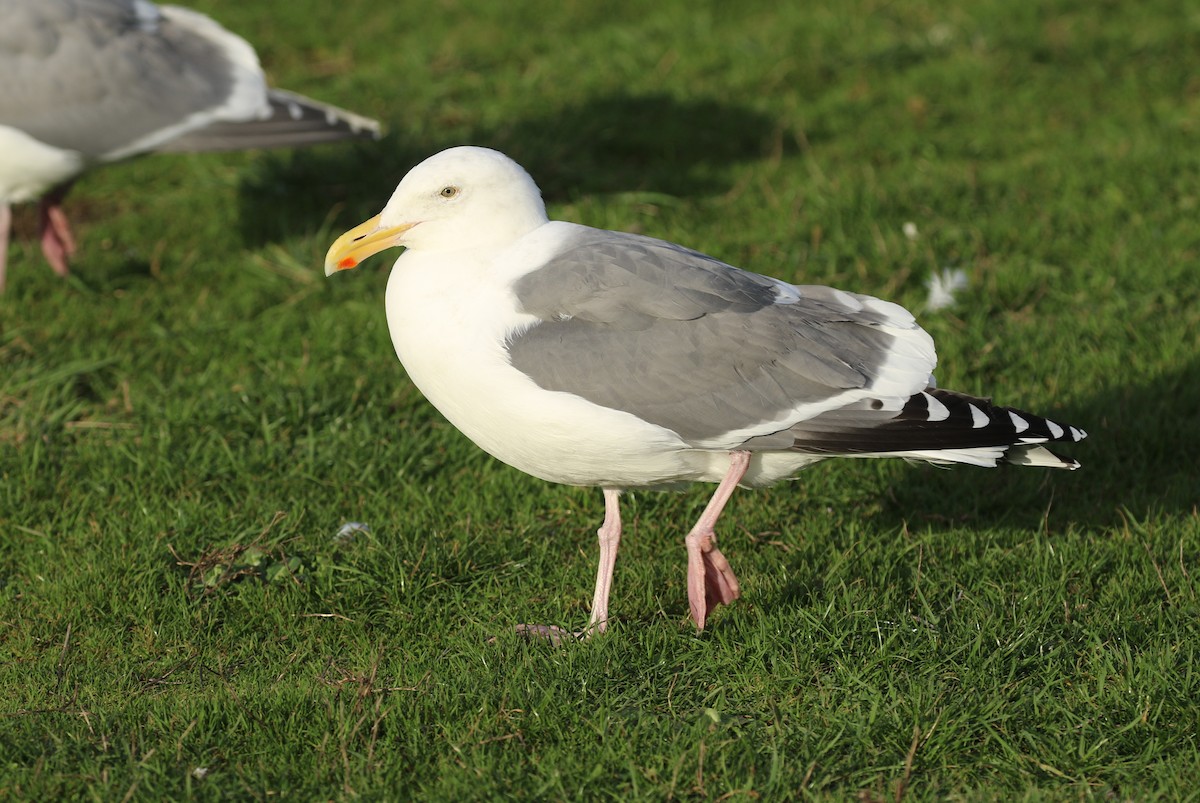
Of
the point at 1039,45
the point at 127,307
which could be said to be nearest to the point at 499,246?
the point at 127,307

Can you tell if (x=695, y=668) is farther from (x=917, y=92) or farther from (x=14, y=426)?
(x=917, y=92)

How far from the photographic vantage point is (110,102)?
7.38 m

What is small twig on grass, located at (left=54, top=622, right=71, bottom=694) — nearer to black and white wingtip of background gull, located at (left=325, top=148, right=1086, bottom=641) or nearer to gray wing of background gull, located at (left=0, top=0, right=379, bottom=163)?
black and white wingtip of background gull, located at (left=325, top=148, right=1086, bottom=641)

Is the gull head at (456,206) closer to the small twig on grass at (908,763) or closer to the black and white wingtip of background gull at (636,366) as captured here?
the black and white wingtip of background gull at (636,366)

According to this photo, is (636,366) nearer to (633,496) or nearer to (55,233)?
(633,496)

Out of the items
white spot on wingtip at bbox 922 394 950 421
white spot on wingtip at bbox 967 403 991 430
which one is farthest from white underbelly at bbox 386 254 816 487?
white spot on wingtip at bbox 967 403 991 430

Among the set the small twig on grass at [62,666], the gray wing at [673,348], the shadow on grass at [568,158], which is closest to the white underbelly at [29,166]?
the shadow on grass at [568,158]

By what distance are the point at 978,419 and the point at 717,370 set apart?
0.85 m

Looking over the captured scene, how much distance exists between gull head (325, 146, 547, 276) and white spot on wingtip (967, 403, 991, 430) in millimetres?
1630

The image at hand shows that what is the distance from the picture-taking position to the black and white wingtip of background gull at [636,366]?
14.2ft

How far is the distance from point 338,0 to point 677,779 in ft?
28.8

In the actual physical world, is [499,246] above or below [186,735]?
above

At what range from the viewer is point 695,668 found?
428 cm

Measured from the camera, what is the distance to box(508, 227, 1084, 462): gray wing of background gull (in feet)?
14.3
